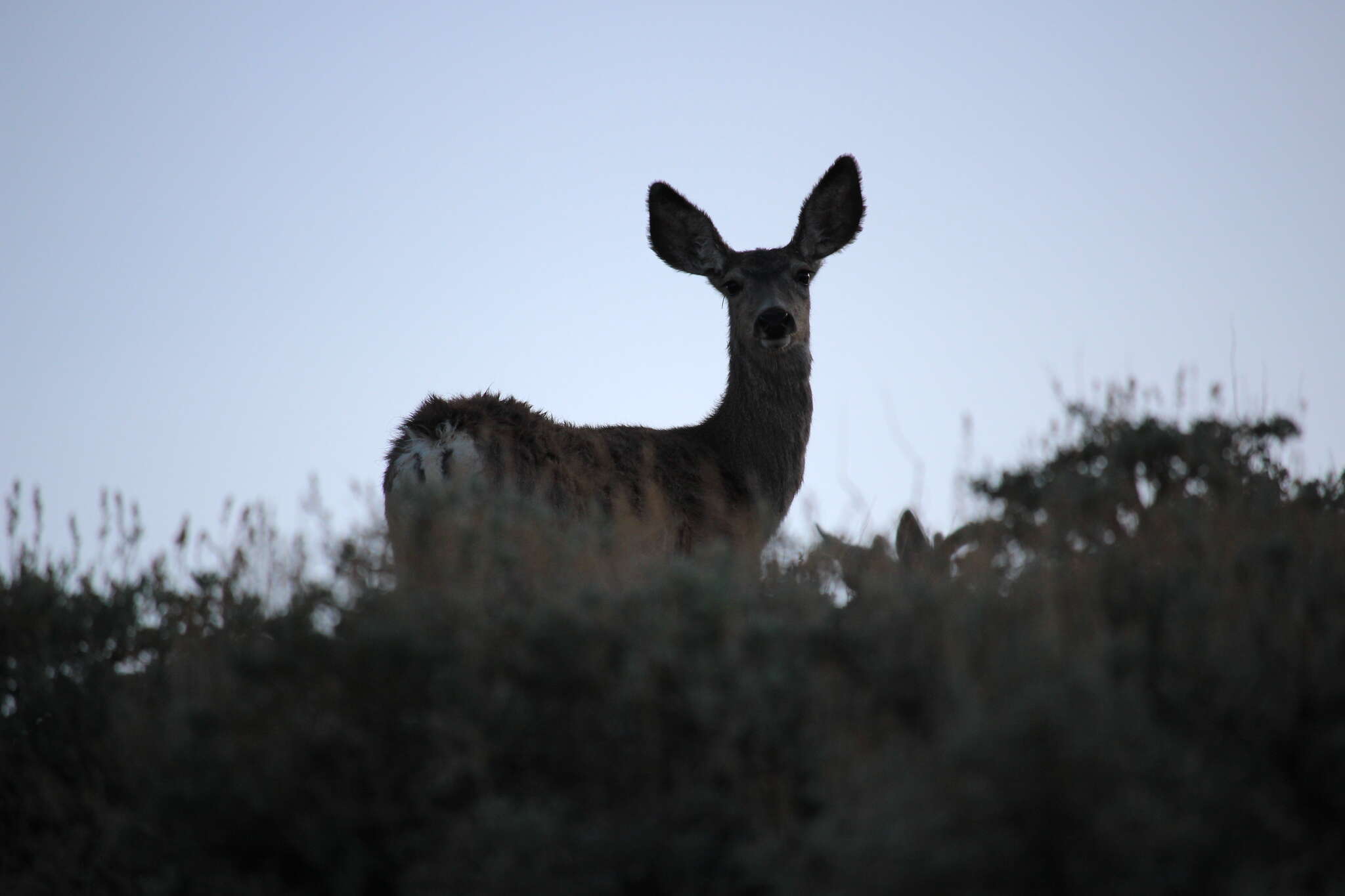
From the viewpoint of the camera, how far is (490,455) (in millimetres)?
5859

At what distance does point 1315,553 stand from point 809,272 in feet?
16.9

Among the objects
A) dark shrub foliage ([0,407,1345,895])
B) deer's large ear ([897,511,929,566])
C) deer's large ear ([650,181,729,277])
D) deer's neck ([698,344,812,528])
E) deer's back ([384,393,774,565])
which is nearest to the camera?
dark shrub foliage ([0,407,1345,895])

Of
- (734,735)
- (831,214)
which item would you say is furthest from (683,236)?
(734,735)

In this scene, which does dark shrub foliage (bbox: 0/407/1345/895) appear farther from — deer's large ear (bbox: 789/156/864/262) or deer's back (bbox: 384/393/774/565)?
deer's large ear (bbox: 789/156/864/262)

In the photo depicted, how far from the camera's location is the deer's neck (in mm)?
7672

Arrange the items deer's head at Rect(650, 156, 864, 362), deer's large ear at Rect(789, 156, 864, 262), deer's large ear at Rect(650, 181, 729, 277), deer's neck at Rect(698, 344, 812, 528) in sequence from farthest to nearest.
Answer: deer's large ear at Rect(650, 181, 729, 277), deer's large ear at Rect(789, 156, 864, 262), deer's head at Rect(650, 156, 864, 362), deer's neck at Rect(698, 344, 812, 528)

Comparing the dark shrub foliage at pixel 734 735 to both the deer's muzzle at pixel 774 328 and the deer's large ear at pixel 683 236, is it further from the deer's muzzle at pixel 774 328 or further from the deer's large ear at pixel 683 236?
the deer's large ear at pixel 683 236

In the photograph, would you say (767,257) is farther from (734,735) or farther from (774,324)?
(734,735)

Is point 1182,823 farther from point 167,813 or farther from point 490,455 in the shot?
point 490,455

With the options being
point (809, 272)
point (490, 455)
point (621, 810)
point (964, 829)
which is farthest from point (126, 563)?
point (809, 272)

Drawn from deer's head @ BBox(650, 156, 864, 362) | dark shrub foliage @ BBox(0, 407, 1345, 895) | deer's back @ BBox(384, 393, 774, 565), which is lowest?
dark shrub foliage @ BBox(0, 407, 1345, 895)

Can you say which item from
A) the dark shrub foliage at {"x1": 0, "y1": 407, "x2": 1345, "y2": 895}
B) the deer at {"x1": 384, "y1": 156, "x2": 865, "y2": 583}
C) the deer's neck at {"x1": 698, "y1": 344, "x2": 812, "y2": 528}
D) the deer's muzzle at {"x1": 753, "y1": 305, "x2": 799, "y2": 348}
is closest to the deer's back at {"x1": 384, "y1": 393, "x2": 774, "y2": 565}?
the deer at {"x1": 384, "y1": 156, "x2": 865, "y2": 583}

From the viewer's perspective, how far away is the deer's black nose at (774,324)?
7.68 metres

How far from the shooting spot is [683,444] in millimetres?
7480
